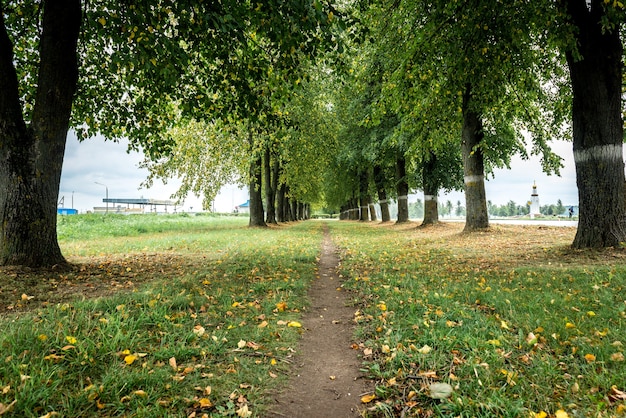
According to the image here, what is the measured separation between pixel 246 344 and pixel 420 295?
112 inches

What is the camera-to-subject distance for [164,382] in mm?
2959

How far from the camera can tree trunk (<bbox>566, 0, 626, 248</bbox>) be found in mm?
7820

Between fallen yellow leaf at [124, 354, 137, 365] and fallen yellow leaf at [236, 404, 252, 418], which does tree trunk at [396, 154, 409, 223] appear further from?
fallen yellow leaf at [236, 404, 252, 418]

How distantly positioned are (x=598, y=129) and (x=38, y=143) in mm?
11536

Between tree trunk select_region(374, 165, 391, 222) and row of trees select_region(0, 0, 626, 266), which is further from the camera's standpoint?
tree trunk select_region(374, 165, 391, 222)

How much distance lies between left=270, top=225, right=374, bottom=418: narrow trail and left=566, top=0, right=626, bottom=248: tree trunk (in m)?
6.48

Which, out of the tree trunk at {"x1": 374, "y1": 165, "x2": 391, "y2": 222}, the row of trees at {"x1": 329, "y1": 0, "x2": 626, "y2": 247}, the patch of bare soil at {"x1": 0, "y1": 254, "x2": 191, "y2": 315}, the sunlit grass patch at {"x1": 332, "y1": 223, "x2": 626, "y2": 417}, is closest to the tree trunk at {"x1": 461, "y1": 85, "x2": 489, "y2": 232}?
the row of trees at {"x1": 329, "y1": 0, "x2": 626, "y2": 247}

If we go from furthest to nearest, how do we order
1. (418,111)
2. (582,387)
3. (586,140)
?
(418,111) → (586,140) → (582,387)

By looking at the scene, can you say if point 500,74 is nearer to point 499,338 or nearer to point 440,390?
point 499,338

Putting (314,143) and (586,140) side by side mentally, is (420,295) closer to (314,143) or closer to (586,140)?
(586,140)

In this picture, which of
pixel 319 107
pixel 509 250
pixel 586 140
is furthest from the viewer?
pixel 319 107

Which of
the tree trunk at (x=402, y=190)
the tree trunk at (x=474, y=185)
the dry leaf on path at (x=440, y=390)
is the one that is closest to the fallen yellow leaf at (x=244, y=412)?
the dry leaf on path at (x=440, y=390)

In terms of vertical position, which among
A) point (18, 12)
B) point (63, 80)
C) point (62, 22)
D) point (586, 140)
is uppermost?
point (18, 12)

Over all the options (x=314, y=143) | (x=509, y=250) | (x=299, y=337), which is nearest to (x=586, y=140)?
(x=509, y=250)
